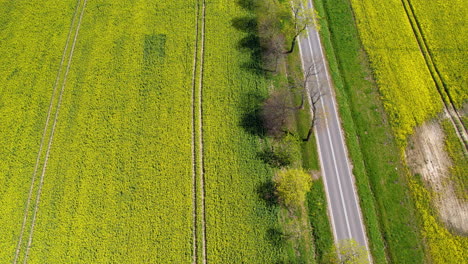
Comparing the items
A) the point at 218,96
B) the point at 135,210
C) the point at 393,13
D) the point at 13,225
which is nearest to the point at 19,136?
the point at 13,225

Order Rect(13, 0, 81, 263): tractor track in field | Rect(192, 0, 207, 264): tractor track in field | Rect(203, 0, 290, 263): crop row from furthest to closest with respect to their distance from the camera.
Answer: Rect(13, 0, 81, 263): tractor track in field
Rect(192, 0, 207, 264): tractor track in field
Rect(203, 0, 290, 263): crop row

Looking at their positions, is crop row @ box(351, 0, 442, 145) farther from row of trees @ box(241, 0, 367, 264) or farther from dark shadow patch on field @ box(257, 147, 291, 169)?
dark shadow patch on field @ box(257, 147, 291, 169)

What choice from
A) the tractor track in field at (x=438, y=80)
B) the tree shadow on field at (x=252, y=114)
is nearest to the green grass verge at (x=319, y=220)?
the tree shadow on field at (x=252, y=114)

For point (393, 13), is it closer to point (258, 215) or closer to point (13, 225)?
point (258, 215)

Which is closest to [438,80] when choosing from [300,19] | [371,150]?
[371,150]

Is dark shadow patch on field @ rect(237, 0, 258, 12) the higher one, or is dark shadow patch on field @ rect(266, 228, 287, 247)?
dark shadow patch on field @ rect(237, 0, 258, 12)

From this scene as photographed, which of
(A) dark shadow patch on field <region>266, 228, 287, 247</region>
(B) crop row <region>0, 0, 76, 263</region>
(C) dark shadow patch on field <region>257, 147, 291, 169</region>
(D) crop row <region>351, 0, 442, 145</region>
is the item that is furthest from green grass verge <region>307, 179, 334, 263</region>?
(B) crop row <region>0, 0, 76, 263</region>
